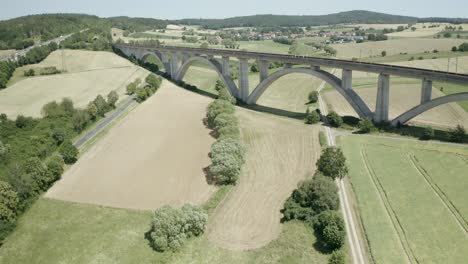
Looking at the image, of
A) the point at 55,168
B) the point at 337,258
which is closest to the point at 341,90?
the point at 337,258

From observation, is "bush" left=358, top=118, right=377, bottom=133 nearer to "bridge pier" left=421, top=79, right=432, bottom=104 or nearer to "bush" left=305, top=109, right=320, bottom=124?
"bridge pier" left=421, top=79, right=432, bottom=104

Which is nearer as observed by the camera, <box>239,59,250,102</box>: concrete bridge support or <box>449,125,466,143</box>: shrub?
<box>449,125,466,143</box>: shrub

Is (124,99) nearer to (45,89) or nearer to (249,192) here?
(45,89)

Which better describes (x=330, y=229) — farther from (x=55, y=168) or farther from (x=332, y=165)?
(x=55, y=168)

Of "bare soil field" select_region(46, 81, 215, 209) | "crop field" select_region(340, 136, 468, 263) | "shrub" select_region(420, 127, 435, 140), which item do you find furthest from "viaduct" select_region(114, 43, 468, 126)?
"bare soil field" select_region(46, 81, 215, 209)

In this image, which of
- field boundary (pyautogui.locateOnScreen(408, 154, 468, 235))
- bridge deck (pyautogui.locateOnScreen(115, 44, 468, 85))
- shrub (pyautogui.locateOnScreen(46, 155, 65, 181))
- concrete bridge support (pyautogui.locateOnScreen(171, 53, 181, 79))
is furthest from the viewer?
concrete bridge support (pyautogui.locateOnScreen(171, 53, 181, 79))

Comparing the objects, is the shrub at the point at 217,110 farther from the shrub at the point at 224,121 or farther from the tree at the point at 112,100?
the tree at the point at 112,100

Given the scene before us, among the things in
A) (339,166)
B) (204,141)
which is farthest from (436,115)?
(204,141)
